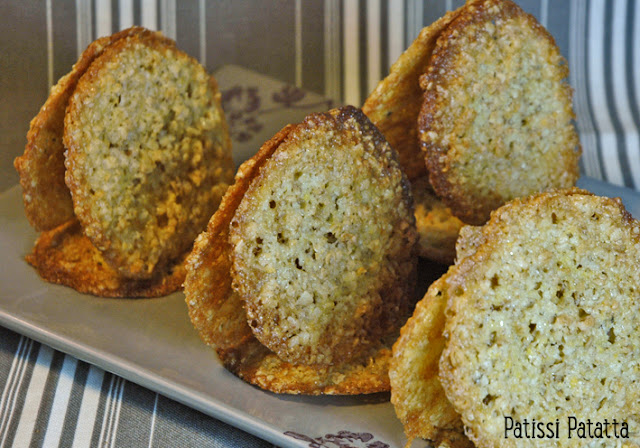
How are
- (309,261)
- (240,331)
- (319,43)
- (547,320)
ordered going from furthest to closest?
(319,43)
(240,331)
(309,261)
(547,320)

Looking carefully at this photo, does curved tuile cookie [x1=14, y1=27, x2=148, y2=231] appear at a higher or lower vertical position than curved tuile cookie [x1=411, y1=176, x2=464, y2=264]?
higher

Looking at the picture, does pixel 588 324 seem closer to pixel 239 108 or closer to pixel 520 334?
pixel 520 334

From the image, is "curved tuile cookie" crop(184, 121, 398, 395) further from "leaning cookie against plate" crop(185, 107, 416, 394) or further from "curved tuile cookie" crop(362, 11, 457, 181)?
"curved tuile cookie" crop(362, 11, 457, 181)

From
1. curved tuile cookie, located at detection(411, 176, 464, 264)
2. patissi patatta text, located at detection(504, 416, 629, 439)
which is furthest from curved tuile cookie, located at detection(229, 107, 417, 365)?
patissi patatta text, located at detection(504, 416, 629, 439)

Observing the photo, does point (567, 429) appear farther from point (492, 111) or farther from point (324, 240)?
point (492, 111)

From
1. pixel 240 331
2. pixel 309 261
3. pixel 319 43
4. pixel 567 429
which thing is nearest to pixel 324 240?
pixel 309 261

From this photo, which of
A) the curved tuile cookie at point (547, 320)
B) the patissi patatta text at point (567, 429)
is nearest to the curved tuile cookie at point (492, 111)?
the curved tuile cookie at point (547, 320)
